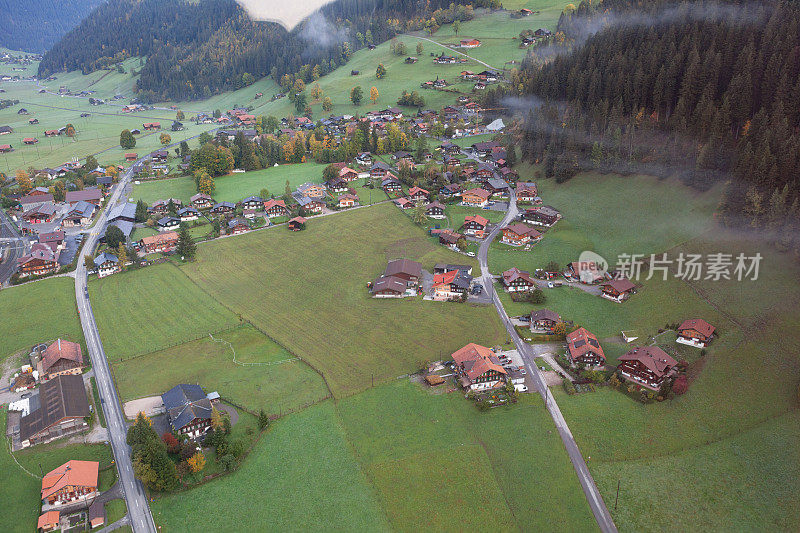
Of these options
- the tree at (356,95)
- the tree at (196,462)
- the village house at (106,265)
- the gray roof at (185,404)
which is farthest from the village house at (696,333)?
the tree at (356,95)

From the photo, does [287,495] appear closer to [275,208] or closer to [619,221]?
[619,221]

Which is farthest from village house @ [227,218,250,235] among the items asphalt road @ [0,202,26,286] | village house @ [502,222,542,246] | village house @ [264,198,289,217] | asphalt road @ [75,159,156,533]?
village house @ [502,222,542,246]

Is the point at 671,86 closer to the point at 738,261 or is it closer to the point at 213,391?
the point at 738,261

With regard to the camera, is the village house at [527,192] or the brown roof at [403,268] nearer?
the brown roof at [403,268]

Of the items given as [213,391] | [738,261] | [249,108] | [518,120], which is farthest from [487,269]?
[249,108]

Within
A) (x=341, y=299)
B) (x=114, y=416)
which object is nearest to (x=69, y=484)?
(x=114, y=416)

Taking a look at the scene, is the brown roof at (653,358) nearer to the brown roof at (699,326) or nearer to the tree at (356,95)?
the brown roof at (699,326)
